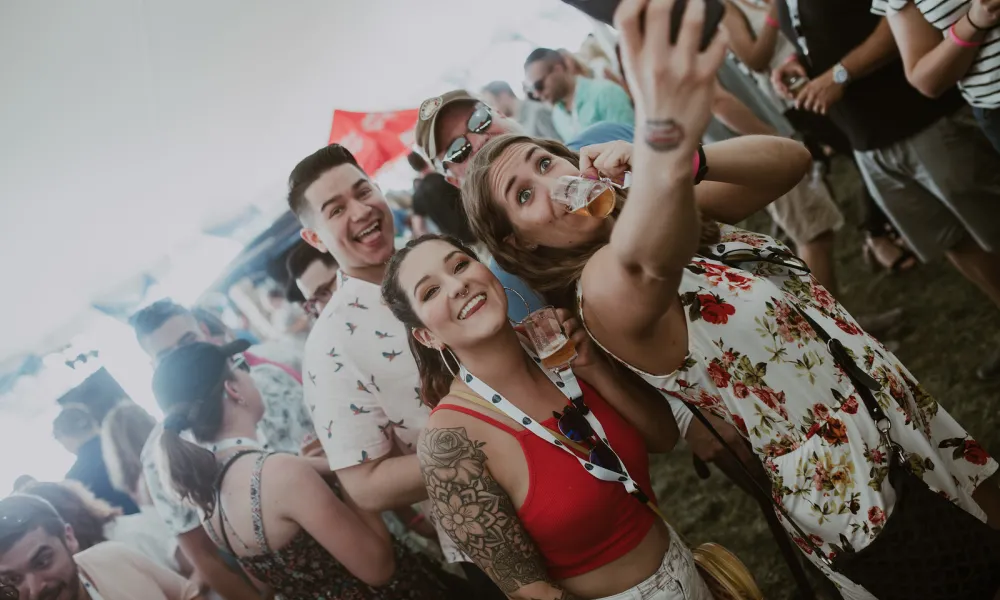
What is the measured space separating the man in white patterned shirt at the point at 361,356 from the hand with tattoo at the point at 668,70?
1.30m

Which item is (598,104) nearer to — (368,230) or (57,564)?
(368,230)

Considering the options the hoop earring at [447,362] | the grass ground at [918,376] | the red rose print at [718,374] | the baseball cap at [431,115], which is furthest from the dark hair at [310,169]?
the grass ground at [918,376]

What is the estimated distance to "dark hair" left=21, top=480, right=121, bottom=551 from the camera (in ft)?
6.53

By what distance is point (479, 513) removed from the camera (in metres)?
1.46

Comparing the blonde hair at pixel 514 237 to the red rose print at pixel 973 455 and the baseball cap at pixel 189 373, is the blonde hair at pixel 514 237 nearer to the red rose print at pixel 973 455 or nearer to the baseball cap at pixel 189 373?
the red rose print at pixel 973 455

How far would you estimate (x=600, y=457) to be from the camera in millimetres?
1530

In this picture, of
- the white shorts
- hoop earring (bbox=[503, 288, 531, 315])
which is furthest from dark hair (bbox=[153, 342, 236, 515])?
the white shorts

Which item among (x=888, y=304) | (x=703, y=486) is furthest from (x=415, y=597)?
(x=888, y=304)

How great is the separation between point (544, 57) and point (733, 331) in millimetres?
2035

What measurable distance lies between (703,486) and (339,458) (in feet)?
6.34

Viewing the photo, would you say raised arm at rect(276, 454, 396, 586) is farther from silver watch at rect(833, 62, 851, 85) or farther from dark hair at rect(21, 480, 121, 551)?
silver watch at rect(833, 62, 851, 85)

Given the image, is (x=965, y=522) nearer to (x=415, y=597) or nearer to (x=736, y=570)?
(x=736, y=570)

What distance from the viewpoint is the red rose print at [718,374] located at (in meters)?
1.40

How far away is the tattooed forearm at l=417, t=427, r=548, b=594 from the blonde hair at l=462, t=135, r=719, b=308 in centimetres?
42
